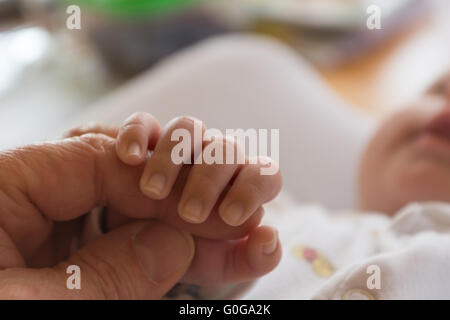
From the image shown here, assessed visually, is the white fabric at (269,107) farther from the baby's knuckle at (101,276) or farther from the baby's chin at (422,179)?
the baby's knuckle at (101,276)

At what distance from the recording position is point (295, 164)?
29.3 inches

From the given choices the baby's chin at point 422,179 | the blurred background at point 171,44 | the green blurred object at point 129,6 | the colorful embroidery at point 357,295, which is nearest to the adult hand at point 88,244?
the colorful embroidery at point 357,295

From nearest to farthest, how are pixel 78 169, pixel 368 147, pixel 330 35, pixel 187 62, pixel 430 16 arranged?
pixel 78 169, pixel 368 147, pixel 187 62, pixel 330 35, pixel 430 16

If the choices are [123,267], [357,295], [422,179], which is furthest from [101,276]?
[422,179]

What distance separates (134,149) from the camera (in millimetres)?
313

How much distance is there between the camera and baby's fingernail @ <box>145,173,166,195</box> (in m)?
0.31

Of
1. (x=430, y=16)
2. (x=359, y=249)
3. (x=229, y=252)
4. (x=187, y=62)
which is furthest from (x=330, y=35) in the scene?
(x=229, y=252)

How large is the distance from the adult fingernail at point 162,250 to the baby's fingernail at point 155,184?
1.7 inches

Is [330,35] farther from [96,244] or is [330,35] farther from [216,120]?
[96,244]

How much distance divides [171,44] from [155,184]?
3.33 feet

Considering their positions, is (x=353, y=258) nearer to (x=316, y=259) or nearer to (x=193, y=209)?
(x=316, y=259)

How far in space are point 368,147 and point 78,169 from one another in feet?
1.31

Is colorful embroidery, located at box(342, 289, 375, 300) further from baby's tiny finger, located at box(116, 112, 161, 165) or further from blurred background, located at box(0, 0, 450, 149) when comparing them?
blurred background, located at box(0, 0, 450, 149)

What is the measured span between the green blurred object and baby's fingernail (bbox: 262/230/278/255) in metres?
1.00
